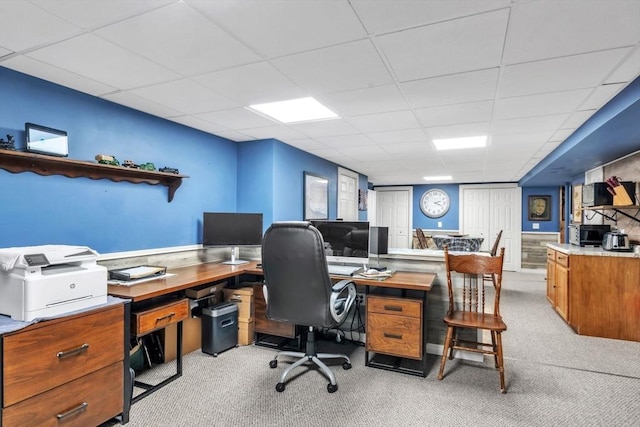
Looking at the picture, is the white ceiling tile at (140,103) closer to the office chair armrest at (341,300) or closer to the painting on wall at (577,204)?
the office chair armrest at (341,300)

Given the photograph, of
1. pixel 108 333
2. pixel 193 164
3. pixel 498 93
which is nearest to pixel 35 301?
pixel 108 333


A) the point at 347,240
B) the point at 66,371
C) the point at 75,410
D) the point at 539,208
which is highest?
the point at 539,208

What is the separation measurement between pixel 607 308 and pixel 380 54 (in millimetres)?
3614

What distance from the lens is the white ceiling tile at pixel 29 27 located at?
1581 millimetres

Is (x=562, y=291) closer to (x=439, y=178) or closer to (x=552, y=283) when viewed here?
(x=552, y=283)

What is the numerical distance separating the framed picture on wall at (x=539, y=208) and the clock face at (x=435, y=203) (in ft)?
5.75

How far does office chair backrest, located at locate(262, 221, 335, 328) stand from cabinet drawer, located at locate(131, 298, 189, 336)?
2.25 feet

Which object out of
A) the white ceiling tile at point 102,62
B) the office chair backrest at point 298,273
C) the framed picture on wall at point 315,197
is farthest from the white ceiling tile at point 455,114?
the white ceiling tile at point 102,62

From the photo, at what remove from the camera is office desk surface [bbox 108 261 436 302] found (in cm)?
232

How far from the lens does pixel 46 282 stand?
5.75 ft

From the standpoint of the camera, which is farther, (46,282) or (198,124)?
(198,124)

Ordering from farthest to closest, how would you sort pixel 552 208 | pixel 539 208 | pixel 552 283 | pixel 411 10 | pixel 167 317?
pixel 539 208
pixel 552 208
pixel 552 283
pixel 167 317
pixel 411 10

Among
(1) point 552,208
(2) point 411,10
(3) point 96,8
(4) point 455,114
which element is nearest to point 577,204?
(1) point 552,208

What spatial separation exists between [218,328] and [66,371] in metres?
1.33
